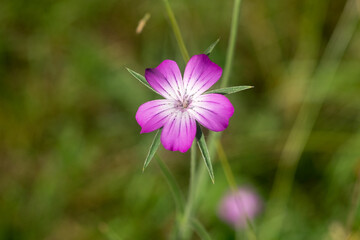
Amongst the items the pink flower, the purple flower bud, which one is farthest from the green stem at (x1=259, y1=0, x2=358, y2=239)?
the pink flower

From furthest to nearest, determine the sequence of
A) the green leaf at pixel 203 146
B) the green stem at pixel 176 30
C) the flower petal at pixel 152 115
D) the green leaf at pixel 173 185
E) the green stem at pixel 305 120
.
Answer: the green stem at pixel 305 120 → the green stem at pixel 176 30 → the green leaf at pixel 173 185 → the flower petal at pixel 152 115 → the green leaf at pixel 203 146

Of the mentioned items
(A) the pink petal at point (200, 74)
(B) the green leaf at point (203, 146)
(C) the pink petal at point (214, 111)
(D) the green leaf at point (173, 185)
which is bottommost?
(D) the green leaf at point (173, 185)

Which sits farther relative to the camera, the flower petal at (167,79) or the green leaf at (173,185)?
the green leaf at (173,185)

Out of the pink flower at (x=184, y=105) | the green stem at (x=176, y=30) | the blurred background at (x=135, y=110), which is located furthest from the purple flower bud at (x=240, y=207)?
the pink flower at (x=184, y=105)

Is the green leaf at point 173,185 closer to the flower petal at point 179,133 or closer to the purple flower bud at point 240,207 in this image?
the flower petal at point 179,133

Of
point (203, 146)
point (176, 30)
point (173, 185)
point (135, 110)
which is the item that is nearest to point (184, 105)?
point (203, 146)

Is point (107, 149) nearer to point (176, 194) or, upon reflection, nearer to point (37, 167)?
point (37, 167)
